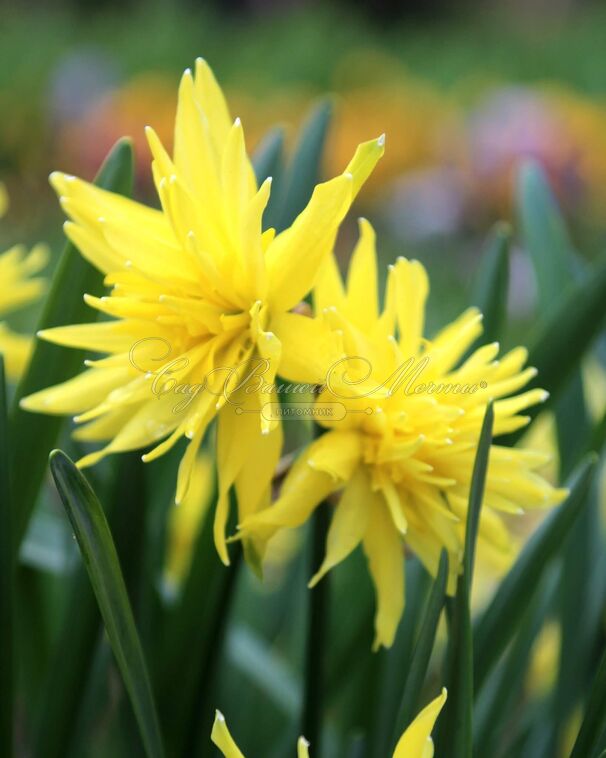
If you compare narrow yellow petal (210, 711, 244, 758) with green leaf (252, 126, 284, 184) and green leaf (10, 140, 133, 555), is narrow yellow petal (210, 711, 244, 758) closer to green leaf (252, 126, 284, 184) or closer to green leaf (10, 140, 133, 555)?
green leaf (10, 140, 133, 555)

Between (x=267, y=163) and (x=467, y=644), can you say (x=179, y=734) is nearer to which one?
(x=467, y=644)

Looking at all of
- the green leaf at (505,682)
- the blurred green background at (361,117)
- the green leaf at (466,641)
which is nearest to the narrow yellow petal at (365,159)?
the green leaf at (466,641)

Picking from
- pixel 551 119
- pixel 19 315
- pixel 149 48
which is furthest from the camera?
pixel 149 48

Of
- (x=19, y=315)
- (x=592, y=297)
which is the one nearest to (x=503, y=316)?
(x=592, y=297)

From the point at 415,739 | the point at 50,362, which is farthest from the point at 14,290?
the point at 415,739

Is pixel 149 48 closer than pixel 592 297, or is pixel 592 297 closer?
pixel 592 297

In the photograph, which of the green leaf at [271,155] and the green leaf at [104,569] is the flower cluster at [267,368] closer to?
the green leaf at [104,569]
